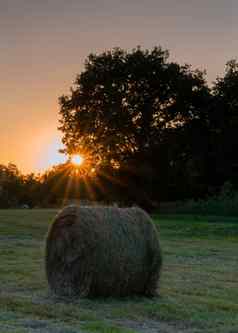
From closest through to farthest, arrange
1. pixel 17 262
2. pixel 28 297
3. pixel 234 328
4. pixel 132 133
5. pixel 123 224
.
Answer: pixel 234 328 < pixel 28 297 < pixel 123 224 < pixel 17 262 < pixel 132 133

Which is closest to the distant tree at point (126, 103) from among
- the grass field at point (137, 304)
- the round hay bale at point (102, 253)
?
the grass field at point (137, 304)

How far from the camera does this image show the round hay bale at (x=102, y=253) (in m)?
13.1

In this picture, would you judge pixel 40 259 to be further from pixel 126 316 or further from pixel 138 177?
pixel 138 177

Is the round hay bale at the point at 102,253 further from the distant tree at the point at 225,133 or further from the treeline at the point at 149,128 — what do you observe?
the distant tree at the point at 225,133

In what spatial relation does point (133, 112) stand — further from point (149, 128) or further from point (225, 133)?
point (225, 133)

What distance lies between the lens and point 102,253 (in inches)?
520

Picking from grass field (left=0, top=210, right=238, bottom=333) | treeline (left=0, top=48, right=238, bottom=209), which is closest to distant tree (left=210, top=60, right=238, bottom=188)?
treeline (left=0, top=48, right=238, bottom=209)

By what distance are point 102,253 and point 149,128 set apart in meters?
40.2

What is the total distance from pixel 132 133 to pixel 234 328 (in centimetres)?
4219

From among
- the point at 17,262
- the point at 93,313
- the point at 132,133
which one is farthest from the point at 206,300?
the point at 132,133

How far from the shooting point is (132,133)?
52844mm

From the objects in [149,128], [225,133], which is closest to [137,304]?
[149,128]

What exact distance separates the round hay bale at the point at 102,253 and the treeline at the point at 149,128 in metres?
38.1

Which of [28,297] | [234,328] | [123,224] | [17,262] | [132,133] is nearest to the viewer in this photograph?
[234,328]
